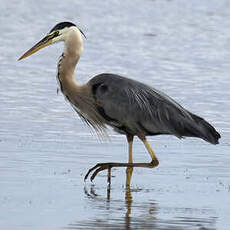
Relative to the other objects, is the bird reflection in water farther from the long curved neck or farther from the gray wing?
the long curved neck

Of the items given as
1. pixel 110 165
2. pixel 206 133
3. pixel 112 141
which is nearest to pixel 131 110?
pixel 110 165

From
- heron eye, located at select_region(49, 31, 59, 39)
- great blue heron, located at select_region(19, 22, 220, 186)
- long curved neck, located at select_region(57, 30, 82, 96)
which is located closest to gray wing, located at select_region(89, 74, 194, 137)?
great blue heron, located at select_region(19, 22, 220, 186)

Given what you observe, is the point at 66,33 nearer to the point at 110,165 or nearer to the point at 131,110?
the point at 131,110

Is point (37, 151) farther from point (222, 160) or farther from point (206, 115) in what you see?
point (206, 115)

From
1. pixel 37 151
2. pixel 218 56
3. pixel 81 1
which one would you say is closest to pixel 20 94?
pixel 37 151

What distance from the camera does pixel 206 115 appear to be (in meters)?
13.8

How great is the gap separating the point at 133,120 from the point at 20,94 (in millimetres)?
4322

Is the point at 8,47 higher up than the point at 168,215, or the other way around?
the point at 8,47

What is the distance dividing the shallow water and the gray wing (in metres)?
0.51

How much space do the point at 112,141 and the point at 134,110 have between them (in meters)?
1.72

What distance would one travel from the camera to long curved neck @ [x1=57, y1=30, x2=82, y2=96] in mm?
10922

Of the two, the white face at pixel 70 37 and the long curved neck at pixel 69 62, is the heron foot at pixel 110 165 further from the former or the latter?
the white face at pixel 70 37

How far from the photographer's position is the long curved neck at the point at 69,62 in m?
10.9

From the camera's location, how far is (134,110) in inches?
421
